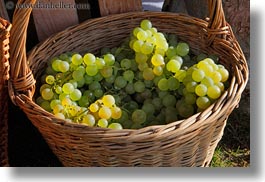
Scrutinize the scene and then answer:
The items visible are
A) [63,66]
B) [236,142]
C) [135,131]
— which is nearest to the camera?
[135,131]

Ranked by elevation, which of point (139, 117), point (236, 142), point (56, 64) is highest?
point (56, 64)

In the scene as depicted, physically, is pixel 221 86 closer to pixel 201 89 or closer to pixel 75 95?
pixel 201 89

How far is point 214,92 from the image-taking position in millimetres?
1049

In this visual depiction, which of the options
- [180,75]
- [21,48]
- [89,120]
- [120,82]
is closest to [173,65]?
[180,75]

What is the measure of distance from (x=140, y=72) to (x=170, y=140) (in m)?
0.26

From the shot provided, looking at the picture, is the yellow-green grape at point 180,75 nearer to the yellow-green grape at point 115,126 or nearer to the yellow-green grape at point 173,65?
the yellow-green grape at point 173,65

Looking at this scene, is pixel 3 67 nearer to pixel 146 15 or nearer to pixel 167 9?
pixel 146 15

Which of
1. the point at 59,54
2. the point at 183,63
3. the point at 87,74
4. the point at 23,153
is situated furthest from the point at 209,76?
the point at 23,153

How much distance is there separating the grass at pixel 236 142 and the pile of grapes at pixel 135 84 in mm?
268

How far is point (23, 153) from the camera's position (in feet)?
4.25

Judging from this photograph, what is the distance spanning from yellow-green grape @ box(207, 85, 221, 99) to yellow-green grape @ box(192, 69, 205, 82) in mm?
30

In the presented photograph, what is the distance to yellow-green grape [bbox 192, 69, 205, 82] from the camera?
3.49 feet

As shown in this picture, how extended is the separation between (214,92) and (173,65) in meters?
0.12

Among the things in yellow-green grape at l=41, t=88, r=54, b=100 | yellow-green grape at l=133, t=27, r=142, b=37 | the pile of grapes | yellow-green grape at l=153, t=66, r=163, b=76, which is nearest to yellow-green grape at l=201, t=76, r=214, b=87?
the pile of grapes
